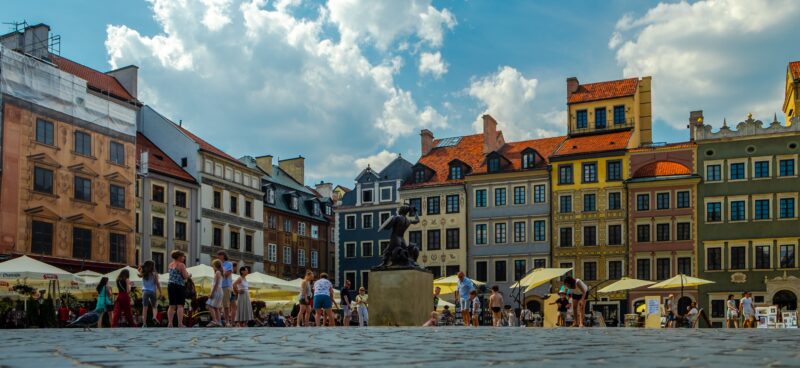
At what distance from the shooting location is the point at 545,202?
56.6 m

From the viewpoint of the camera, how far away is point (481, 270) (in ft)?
191

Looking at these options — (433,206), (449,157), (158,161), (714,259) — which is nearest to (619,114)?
(714,259)

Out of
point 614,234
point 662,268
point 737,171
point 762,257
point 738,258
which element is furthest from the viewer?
point 614,234

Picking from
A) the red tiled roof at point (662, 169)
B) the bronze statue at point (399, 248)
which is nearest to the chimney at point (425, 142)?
the red tiled roof at point (662, 169)

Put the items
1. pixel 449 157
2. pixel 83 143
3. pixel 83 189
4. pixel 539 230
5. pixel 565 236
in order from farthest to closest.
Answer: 1. pixel 449 157
2. pixel 539 230
3. pixel 565 236
4. pixel 83 143
5. pixel 83 189

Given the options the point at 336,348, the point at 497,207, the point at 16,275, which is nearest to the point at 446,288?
the point at 16,275

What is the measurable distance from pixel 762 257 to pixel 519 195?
1446 centimetres

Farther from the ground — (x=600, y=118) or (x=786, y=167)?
(x=600, y=118)

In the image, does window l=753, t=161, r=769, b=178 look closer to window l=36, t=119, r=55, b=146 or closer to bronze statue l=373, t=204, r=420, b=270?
bronze statue l=373, t=204, r=420, b=270

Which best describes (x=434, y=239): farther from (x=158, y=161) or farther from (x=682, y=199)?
(x=158, y=161)

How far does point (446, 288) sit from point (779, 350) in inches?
1158

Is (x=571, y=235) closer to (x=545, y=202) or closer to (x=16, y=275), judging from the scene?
(x=545, y=202)

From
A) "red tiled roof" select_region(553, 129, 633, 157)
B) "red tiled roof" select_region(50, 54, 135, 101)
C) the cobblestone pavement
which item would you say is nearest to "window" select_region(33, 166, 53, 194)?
"red tiled roof" select_region(50, 54, 135, 101)

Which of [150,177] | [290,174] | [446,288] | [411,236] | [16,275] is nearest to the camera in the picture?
[16,275]
